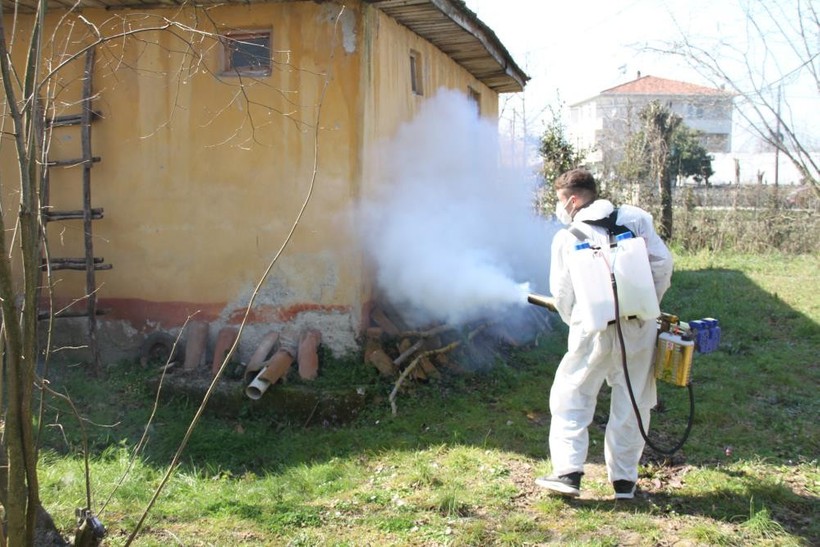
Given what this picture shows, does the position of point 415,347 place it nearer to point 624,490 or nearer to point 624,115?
point 624,490

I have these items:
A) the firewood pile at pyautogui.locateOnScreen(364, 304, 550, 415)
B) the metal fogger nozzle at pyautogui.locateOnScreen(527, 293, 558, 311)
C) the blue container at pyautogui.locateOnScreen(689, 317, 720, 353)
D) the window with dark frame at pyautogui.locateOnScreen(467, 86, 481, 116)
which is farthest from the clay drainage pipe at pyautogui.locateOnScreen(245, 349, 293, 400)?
the window with dark frame at pyautogui.locateOnScreen(467, 86, 481, 116)

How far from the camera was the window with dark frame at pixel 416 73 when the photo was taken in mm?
8156

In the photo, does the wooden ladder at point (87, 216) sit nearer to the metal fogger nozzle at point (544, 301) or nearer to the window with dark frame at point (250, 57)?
the window with dark frame at point (250, 57)

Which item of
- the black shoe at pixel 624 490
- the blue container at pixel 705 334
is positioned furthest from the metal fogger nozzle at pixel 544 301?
the black shoe at pixel 624 490

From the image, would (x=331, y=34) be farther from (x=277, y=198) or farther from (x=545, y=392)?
(x=545, y=392)

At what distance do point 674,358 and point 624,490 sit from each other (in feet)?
3.07

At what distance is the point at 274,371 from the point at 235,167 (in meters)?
2.15

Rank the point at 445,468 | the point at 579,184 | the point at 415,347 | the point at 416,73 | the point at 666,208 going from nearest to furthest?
the point at 579,184 < the point at 445,468 < the point at 415,347 < the point at 416,73 < the point at 666,208

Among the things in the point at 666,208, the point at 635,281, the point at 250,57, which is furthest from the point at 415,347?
the point at 666,208

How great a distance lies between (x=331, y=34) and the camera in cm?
669

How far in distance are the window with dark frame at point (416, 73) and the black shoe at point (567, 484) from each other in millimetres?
5172

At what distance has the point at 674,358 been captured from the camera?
172 inches

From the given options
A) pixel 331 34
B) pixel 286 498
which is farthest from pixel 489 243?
pixel 286 498

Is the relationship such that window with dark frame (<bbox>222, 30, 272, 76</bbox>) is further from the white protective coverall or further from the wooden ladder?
the white protective coverall
